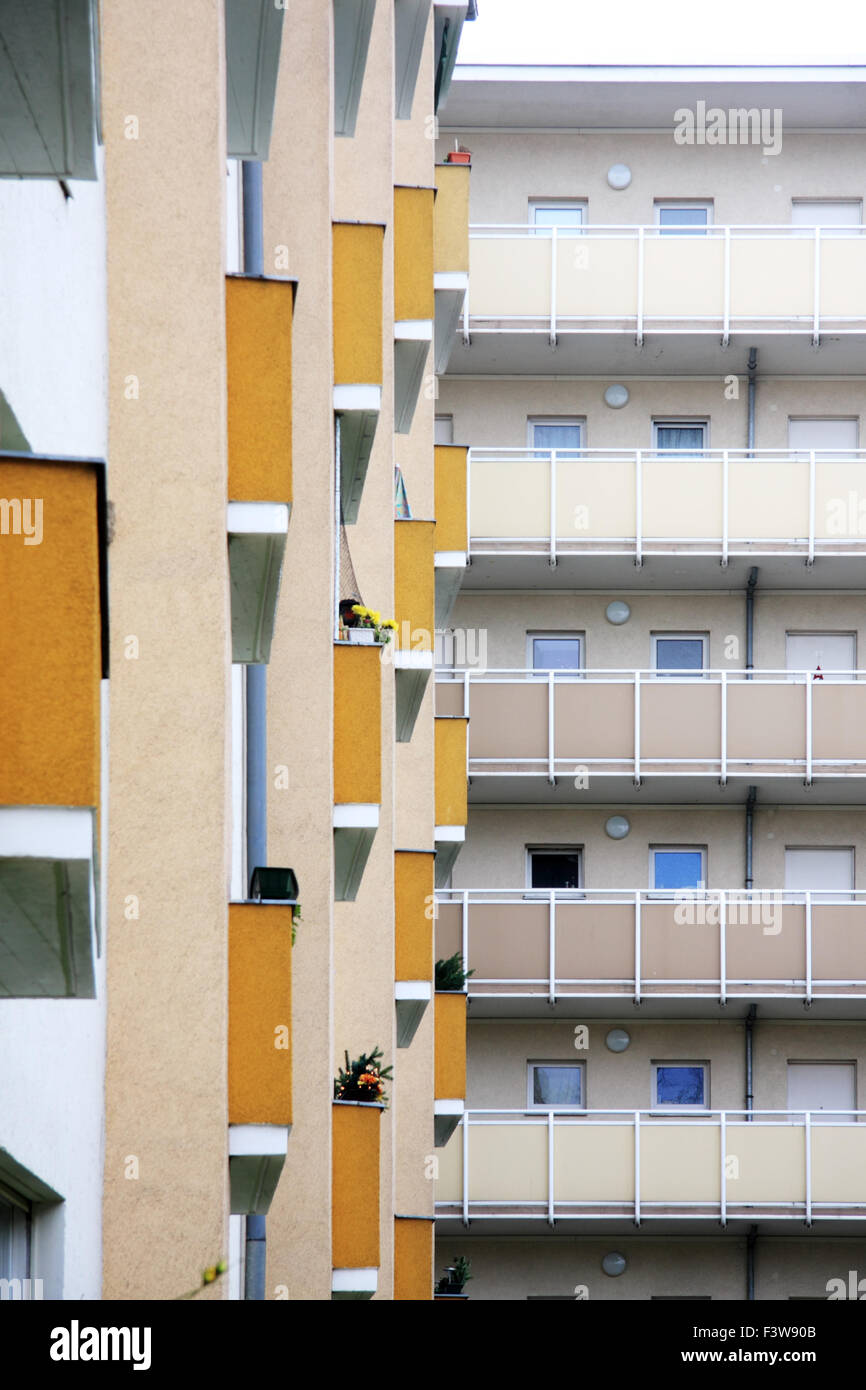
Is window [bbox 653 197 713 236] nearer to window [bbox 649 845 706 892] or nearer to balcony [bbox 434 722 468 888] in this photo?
window [bbox 649 845 706 892]

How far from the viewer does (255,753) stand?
35.4 ft

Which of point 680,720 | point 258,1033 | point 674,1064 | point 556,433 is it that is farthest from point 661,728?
point 258,1033

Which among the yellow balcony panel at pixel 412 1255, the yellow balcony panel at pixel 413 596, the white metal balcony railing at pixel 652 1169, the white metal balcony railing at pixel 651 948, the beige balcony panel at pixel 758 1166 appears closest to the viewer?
the yellow balcony panel at pixel 413 596

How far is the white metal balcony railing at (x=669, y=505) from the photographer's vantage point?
85.9ft

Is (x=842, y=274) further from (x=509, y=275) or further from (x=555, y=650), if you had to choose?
(x=555, y=650)

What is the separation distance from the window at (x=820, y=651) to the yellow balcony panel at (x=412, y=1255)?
11468mm

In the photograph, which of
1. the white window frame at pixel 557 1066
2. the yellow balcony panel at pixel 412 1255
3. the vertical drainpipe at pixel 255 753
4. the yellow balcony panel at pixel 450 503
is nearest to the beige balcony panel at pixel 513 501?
the yellow balcony panel at pixel 450 503

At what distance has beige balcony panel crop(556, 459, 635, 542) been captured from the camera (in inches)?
1032

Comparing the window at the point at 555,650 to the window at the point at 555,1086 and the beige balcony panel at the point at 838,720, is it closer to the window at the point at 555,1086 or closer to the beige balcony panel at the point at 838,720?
the beige balcony panel at the point at 838,720

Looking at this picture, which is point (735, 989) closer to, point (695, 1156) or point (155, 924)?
point (695, 1156)

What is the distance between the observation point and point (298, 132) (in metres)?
11.2
